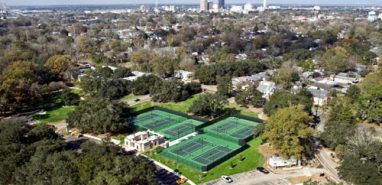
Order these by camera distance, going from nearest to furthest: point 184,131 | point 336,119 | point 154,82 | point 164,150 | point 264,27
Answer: point 164,150 < point 336,119 < point 184,131 < point 154,82 < point 264,27

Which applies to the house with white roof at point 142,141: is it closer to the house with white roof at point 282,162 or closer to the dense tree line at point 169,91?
the house with white roof at point 282,162

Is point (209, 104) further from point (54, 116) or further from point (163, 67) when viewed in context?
point (54, 116)

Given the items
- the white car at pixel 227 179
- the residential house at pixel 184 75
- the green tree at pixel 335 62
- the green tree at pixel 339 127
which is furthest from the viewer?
→ the residential house at pixel 184 75

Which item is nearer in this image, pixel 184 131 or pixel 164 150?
pixel 164 150

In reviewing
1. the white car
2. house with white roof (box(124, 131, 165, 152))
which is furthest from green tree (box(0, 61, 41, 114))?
the white car

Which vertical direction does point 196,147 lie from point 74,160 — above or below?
below

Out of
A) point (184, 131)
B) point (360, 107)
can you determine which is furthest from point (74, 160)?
point (360, 107)

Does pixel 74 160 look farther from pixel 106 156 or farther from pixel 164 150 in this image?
pixel 164 150

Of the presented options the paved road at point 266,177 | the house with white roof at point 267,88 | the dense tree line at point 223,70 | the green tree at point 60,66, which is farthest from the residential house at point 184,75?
the paved road at point 266,177
